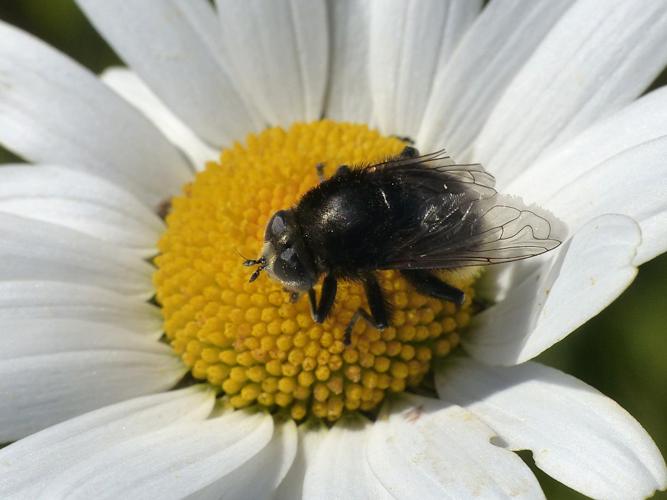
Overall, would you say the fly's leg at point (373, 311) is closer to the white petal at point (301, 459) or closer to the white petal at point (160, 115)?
the white petal at point (301, 459)

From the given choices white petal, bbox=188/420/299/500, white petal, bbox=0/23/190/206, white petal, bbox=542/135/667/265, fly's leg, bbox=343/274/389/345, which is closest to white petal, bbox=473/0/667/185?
white petal, bbox=542/135/667/265

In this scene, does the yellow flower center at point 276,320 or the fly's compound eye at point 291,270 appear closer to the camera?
the fly's compound eye at point 291,270

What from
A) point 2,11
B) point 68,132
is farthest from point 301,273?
point 2,11

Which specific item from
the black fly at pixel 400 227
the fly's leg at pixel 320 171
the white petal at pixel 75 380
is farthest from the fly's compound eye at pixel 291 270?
the white petal at pixel 75 380

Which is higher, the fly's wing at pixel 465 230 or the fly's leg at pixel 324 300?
the fly's wing at pixel 465 230

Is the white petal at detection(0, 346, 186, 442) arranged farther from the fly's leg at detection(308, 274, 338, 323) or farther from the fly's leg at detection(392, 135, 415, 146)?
the fly's leg at detection(392, 135, 415, 146)

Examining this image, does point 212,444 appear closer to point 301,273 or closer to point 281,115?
point 301,273

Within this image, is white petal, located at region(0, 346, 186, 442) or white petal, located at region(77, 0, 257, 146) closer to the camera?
white petal, located at region(0, 346, 186, 442)
